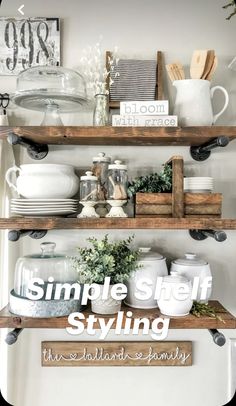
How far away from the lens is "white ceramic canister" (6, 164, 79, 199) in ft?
3.82

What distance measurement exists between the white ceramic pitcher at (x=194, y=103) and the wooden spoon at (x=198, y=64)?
34mm

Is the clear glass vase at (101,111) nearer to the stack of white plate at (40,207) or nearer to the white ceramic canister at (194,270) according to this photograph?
the stack of white plate at (40,207)

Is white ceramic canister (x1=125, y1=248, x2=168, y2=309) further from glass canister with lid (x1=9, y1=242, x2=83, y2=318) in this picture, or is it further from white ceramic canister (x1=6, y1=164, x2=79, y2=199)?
white ceramic canister (x1=6, y1=164, x2=79, y2=199)

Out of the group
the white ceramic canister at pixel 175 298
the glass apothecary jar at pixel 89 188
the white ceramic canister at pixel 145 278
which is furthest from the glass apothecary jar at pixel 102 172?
the white ceramic canister at pixel 175 298

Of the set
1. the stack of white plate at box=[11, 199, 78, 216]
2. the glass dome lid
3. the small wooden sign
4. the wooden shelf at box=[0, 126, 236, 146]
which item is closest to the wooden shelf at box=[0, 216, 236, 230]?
the stack of white plate at box=[11, 199, 78, 216]

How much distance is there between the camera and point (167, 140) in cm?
123

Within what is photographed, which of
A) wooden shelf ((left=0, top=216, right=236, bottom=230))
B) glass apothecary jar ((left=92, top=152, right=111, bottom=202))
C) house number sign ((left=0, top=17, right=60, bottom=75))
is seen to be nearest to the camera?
wooden shelf ((left=0, top=216, right=236, bottom=230))

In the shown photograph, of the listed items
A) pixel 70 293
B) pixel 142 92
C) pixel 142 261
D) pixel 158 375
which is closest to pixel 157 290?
pixel 142 261

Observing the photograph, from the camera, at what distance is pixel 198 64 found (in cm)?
122

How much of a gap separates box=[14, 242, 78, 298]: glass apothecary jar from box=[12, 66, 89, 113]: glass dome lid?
47 cm

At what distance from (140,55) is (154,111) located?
1.05 ft

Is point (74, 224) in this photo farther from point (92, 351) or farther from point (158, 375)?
point (158, 375)

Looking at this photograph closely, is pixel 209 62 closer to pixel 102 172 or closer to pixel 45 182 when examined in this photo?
pixel 102 172

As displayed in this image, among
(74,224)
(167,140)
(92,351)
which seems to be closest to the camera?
(74,224)
